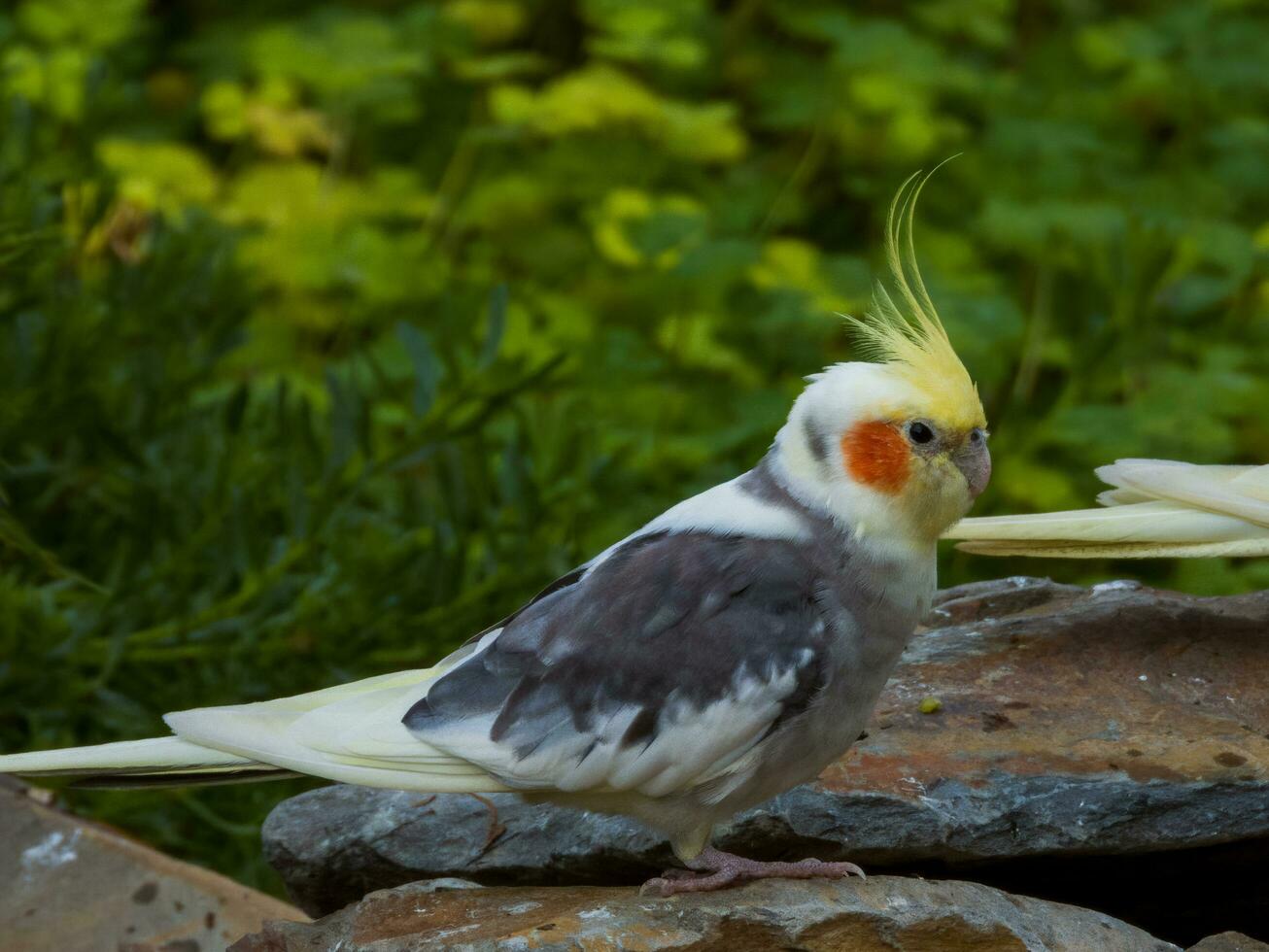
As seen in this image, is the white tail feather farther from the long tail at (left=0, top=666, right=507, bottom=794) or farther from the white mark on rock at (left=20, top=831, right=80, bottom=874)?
the white mark on rock at (left=20, top=831, right=80, bottom=874)

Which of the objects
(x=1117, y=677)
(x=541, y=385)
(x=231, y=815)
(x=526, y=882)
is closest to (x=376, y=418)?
(x=541, y=385)

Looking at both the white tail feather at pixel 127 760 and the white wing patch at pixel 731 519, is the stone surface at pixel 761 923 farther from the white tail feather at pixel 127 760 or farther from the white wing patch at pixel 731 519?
the white wing patch at pixel 731 519

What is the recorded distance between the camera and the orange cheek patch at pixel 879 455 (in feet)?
6.14

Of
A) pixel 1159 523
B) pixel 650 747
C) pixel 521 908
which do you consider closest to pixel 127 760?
pixel 521 908

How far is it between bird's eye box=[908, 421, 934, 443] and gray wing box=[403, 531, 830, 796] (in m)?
0.18

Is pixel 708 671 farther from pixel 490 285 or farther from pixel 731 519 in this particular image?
pixel 490 285

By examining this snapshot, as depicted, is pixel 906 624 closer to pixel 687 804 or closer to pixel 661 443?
pixel 687 804

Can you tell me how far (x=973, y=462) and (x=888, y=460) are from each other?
0.10 meters

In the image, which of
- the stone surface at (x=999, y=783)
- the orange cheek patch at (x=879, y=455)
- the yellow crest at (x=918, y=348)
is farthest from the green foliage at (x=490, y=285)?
the orange cheek patch at (x=879, y=455)

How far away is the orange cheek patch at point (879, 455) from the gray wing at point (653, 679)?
0.12 metres

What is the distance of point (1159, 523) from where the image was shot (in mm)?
2381

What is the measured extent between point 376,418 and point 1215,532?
1.81 metres

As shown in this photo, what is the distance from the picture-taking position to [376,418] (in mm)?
3520

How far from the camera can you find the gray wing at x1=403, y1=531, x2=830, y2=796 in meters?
1.83
